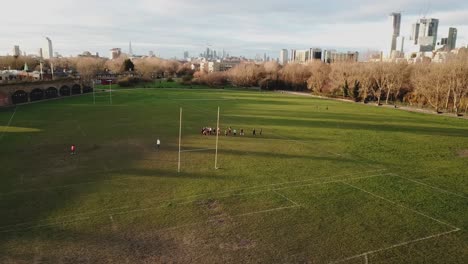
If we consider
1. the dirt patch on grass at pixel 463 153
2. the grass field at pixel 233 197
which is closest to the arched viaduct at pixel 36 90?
the grass field at pixel 233 197

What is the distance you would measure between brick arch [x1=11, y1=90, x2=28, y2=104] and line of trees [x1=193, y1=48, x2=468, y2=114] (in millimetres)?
72759

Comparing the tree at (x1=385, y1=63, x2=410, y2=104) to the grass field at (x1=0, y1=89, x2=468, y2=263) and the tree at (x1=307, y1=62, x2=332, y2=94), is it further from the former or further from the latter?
the grass field at (x1=0, y1=89, x2=468, y2=263)

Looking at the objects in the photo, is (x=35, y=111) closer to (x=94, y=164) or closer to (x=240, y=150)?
(x=94, y=164)

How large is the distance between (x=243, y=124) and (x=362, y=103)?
155 feet

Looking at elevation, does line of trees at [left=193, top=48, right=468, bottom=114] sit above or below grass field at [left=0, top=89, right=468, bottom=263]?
above

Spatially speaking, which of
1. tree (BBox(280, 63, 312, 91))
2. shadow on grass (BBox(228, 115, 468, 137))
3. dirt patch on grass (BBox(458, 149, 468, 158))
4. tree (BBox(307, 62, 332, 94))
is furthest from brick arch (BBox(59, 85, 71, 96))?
dirt patch on grass (BBox(458, 149, 468, 158))

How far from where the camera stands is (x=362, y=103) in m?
88.5

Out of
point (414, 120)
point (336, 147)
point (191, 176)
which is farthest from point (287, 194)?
point (414, 120)

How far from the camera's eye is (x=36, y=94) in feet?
261

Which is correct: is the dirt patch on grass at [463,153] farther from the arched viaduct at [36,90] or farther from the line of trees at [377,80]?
the arched viaduct at [36,90]

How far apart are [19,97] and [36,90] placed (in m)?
5.97

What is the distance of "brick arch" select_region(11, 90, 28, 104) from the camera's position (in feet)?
238

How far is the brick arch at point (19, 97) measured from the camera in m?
72.5

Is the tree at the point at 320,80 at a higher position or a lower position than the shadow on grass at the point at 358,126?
higher
